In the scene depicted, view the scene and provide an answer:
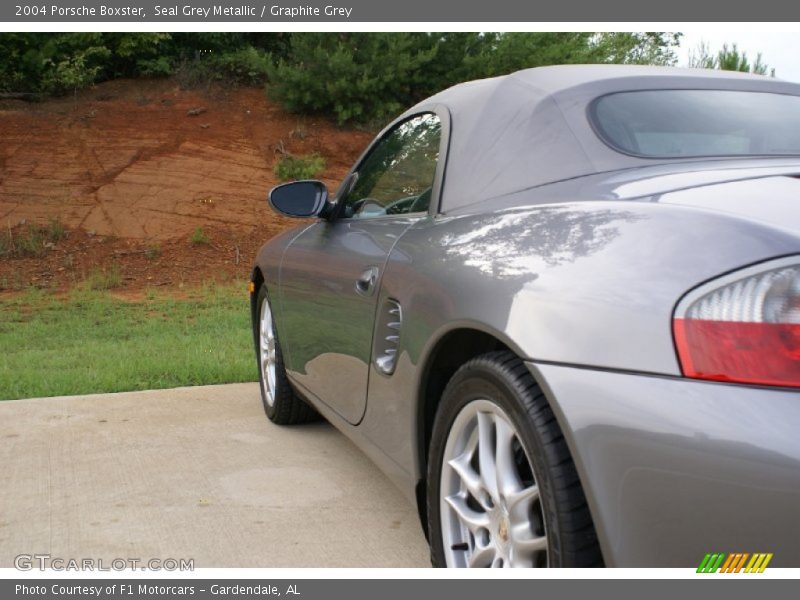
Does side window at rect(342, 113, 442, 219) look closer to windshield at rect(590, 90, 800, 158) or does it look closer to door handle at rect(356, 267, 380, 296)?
door handle at rect(356, 267, 380, 296)

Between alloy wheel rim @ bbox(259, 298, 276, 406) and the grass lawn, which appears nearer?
alloy wheel rim @ bbox(259, 298, 276, 406)

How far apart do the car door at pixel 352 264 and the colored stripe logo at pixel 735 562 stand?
154cm

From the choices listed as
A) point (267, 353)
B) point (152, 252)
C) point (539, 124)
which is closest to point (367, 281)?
point (539, 124)

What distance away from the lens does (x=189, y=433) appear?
4742mm

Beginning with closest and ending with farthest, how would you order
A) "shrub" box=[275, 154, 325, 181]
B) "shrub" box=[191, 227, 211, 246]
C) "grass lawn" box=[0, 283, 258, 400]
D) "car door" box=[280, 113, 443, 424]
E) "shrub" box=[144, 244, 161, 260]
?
"car door" box=[280, 113, 443, 424]
"grass lawn" box=[0, 283, 258, 400]
"shrub" box=[144, 244, 161, 260]
"shrub" box=[191, 227, 211, 246]
"shrub" box=[275, 154, 325, 181]

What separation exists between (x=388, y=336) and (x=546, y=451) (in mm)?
1017

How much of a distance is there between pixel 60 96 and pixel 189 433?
1527 cm

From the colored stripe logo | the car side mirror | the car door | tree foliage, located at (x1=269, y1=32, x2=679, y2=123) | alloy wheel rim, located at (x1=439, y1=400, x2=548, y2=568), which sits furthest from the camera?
tree foliage, located at (x1=269, y1=32, x2=679, y2=123)

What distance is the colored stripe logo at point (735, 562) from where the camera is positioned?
159 centimetres

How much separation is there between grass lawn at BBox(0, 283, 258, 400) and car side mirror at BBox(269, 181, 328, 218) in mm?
2348

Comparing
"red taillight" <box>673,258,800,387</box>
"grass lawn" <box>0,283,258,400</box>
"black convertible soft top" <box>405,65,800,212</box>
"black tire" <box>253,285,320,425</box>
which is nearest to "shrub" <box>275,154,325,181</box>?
"grass lawn" <box>0,283,258,400</box>

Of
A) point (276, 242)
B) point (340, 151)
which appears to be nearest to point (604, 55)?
point (340, 151)

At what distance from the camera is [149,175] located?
1588cm

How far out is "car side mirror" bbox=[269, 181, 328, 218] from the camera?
13.2 feet
